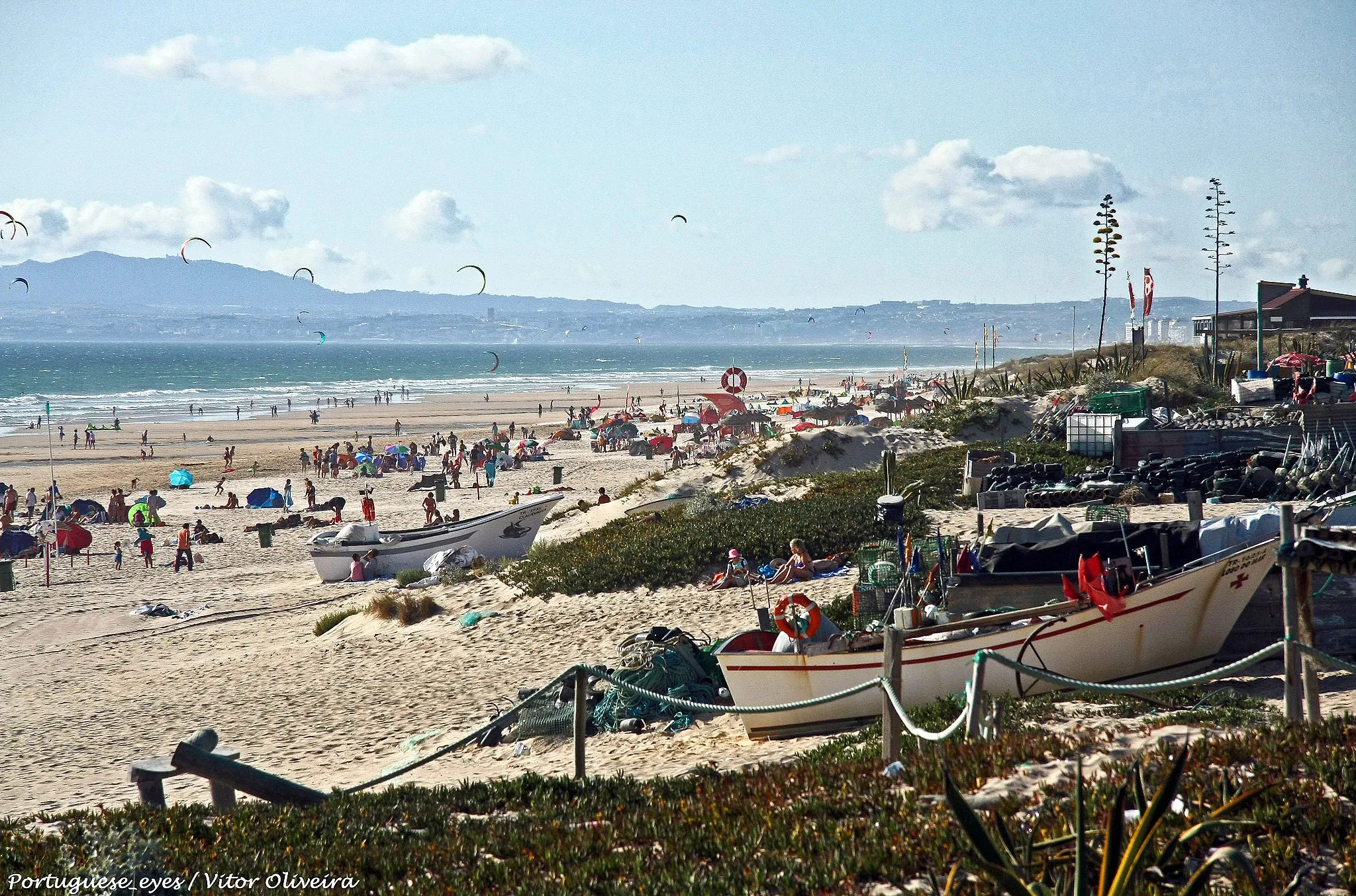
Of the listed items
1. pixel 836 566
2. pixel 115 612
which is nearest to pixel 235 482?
pixel 115 612

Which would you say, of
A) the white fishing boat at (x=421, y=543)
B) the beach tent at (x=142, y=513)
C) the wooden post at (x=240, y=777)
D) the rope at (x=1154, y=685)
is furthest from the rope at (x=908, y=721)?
the beach tent at (x=142, y=513)

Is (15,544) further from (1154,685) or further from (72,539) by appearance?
(1154,685)

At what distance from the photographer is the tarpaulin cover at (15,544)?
2683 centimetres

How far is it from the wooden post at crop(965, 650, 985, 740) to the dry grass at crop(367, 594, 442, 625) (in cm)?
1166

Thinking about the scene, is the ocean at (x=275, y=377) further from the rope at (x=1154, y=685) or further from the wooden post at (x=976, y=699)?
the rope at (x=1154, y=685)

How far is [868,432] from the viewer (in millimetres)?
31422

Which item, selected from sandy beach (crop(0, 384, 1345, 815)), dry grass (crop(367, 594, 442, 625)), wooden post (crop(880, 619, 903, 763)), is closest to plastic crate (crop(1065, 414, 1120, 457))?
sandy beach (crop(0, 384, 1345, 815))

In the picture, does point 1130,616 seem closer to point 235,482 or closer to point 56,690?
point 56,690

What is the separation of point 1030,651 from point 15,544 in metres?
25.4

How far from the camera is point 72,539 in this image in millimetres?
27219

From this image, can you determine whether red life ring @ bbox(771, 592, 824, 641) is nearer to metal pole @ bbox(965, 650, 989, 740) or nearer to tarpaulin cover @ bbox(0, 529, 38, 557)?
metal pole @ bbox(965, 650, 989, 740)

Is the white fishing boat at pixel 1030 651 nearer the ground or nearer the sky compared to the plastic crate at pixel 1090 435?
nearer the ground

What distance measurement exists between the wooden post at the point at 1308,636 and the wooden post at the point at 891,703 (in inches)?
90.1

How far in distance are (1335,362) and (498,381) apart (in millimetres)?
96284
